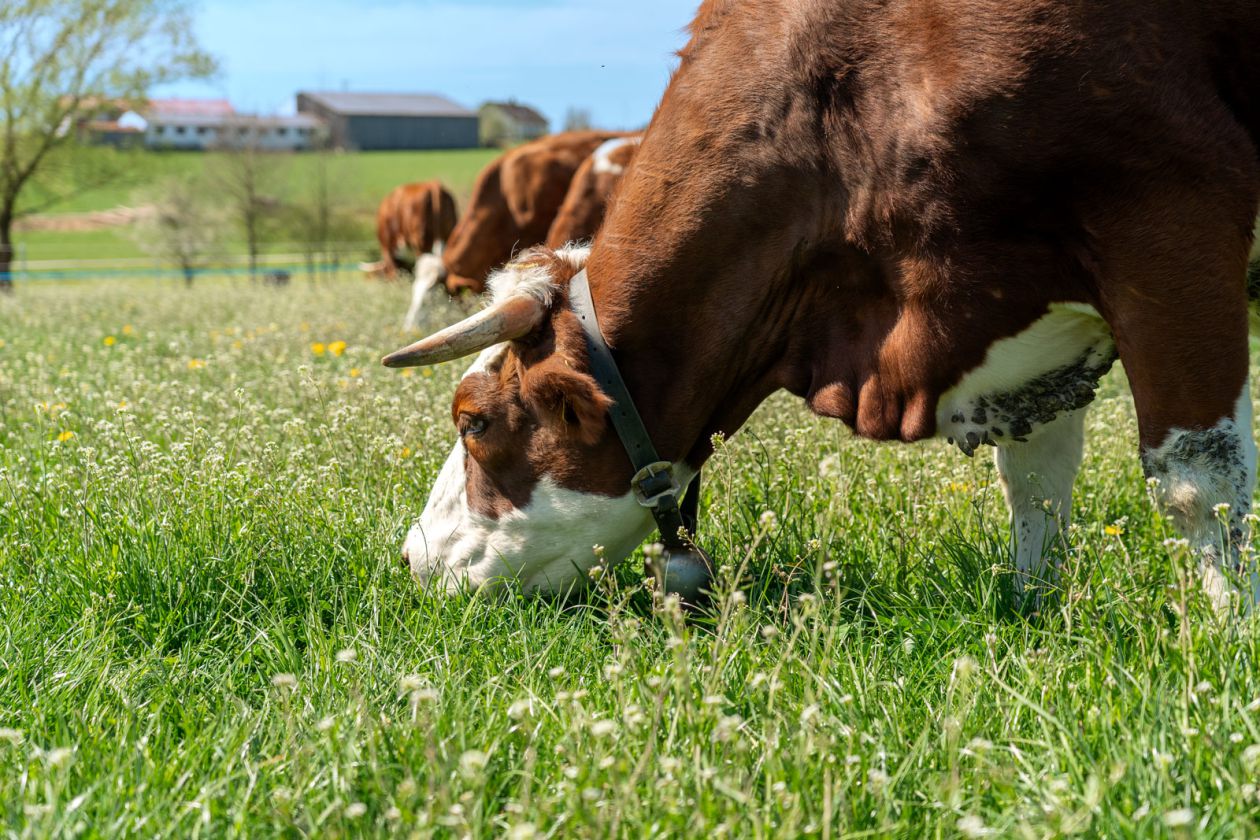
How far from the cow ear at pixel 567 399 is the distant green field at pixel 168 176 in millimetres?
27045

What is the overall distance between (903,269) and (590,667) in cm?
137

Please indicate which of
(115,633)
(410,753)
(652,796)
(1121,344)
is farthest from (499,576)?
(1121,344)

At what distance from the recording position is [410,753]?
2.42 meters

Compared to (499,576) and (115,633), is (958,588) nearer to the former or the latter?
(499,576)

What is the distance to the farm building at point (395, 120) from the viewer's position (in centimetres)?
12025

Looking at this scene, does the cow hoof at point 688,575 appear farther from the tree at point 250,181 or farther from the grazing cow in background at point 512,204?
the tree at point 250,181

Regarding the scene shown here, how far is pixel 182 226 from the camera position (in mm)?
46062

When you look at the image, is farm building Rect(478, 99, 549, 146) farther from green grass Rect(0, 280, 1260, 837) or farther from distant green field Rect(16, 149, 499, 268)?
green grass Rect(0, 280, 1260, 837)

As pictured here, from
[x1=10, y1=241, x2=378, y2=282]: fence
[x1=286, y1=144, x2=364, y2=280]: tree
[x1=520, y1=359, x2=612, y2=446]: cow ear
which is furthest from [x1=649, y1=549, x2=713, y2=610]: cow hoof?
[x1=286, y1=144, x2=364, y2=280]: tree

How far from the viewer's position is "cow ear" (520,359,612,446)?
11.6 feet

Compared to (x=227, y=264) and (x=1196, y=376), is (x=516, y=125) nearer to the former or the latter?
(x=227, y=264)

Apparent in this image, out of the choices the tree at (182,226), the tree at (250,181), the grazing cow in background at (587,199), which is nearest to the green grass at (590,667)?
A: the grazing cow in background at (587,199)

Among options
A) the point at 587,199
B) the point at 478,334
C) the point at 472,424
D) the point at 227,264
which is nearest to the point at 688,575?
the point at 472,424

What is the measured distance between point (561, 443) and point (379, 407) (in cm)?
186
